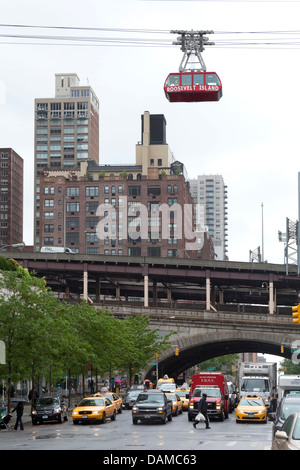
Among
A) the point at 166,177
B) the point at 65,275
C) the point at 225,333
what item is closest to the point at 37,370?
the point at 225,333

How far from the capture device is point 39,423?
150 ft

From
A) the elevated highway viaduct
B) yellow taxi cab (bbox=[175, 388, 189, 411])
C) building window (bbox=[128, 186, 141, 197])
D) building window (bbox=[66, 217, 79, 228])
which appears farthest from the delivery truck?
building window (bbox=[66, 217, 79, 228])

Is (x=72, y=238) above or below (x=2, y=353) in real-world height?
above

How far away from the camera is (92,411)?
42.8 metres

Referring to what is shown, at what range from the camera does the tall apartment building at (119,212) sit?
532ft

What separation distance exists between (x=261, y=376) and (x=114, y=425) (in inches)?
877

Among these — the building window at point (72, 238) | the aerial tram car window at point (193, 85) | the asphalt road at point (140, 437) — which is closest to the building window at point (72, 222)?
the building window at point (72, 238)

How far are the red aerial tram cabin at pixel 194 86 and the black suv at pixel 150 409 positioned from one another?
66.1 ft

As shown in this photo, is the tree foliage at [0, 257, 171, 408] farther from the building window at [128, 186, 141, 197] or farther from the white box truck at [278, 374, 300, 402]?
the building window at [128, 186, 141, 197]

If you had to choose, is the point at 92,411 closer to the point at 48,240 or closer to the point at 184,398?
the point at 184,398

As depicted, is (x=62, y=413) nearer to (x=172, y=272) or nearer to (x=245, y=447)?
(x=245, y=447)

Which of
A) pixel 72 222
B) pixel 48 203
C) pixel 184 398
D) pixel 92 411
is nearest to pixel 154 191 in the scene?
pixel 72 222

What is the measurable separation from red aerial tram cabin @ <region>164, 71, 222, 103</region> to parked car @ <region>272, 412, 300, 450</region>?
12.7m

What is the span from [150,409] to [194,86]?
20984mm
